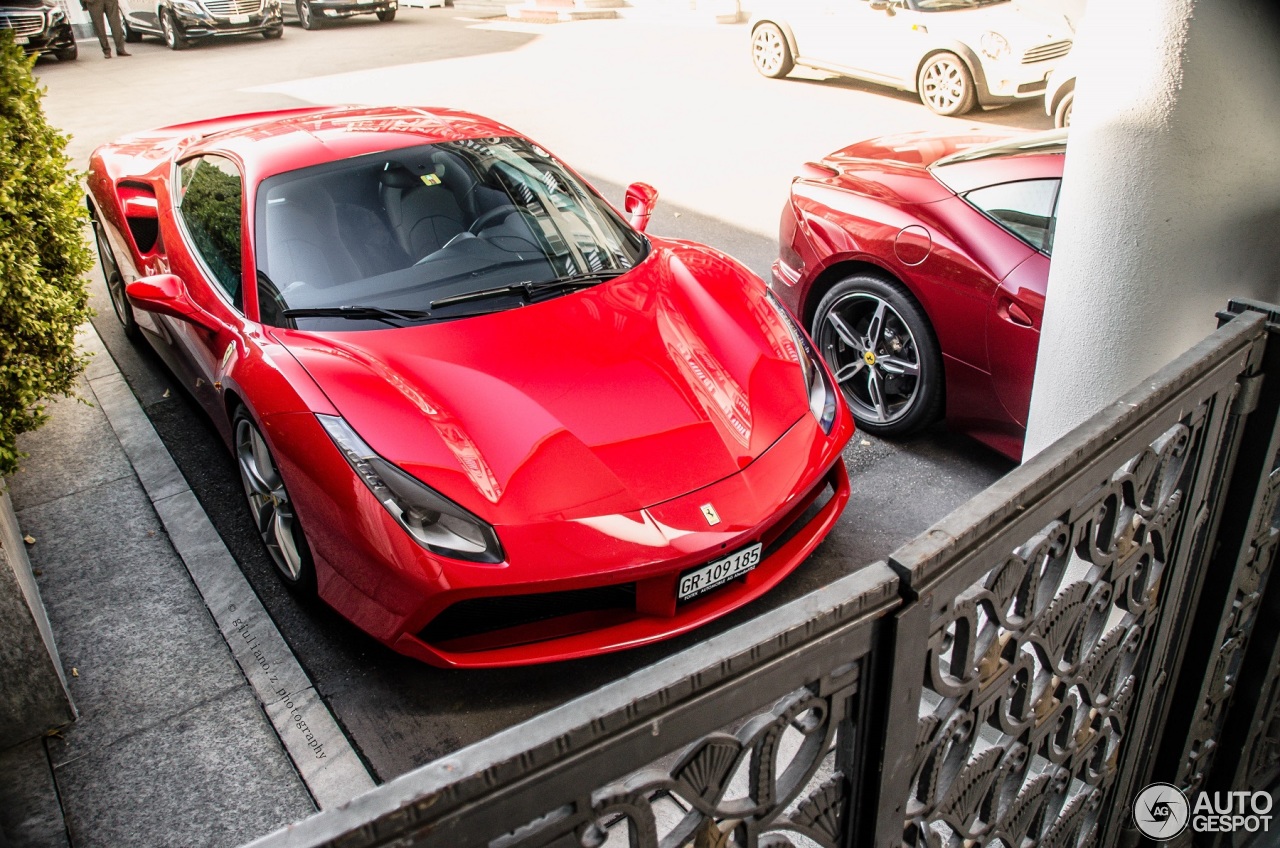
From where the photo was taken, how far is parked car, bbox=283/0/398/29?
2153 centimetres

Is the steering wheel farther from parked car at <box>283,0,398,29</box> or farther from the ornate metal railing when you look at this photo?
parked car at <box>283,0,398,29</box>

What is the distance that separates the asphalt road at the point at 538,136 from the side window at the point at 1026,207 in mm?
1045

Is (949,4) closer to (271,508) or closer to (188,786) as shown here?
(271,508)

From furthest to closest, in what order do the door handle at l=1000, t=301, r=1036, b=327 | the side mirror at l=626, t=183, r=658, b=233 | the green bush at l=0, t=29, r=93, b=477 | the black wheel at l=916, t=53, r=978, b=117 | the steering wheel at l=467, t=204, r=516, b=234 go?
the black wheel at l=916, t=53, r=978, b=117, the side mirror at l=626, t=183, r=658, b=233, the steering wheel at l=467, t=204, r=516, b=234, the door handle at l=1000, t=301, r=1036, b=327, the green bush at l=0, t=29, r=93, b=477

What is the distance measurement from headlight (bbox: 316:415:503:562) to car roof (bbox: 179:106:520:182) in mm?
1666

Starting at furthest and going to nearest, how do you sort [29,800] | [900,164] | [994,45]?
1. [994,45]
2. [900,164]
3. [29,800]

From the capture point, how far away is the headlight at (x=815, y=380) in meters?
3.43

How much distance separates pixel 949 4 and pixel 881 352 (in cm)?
801

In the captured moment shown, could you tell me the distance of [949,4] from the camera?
424 inches

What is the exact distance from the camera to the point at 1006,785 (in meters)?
1.65

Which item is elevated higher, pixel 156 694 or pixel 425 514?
pixel 425 514
